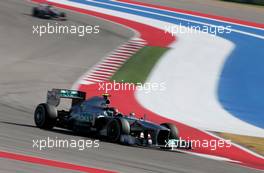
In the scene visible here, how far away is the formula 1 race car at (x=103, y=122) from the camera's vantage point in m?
13.7

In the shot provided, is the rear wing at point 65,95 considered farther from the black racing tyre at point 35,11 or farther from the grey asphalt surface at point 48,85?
the black racing tyre at point 35,11

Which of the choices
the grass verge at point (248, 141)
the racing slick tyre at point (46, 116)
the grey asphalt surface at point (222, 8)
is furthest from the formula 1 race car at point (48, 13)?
the racing slick tyre at point (46, 116)

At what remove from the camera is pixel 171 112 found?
20.1m

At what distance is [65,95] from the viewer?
1541cm

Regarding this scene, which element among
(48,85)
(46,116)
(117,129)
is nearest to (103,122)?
(117,129)

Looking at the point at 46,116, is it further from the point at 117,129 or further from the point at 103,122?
the point at 117,129

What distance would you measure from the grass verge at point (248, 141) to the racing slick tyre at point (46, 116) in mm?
4494

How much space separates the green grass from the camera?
983 inches

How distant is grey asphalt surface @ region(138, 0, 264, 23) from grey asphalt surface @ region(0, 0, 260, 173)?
249 inches
